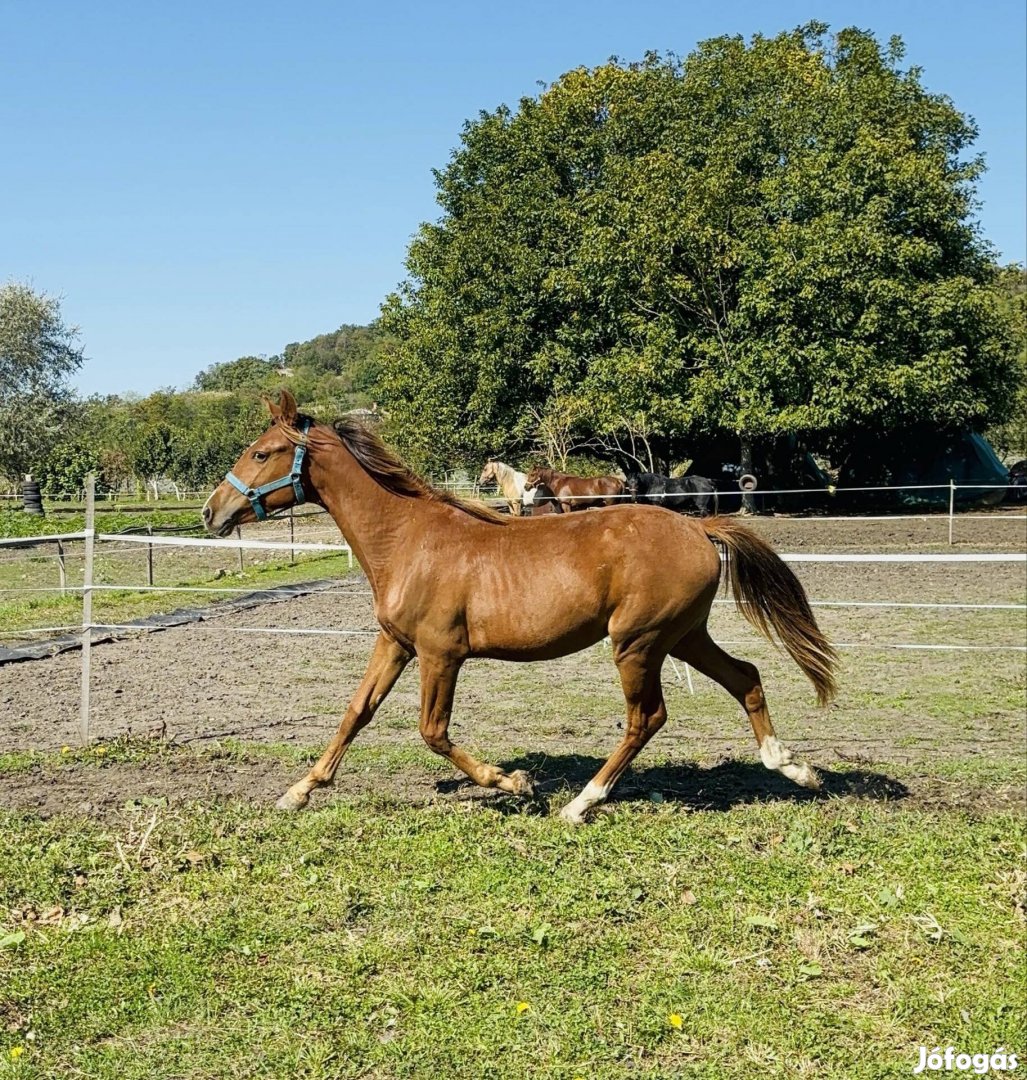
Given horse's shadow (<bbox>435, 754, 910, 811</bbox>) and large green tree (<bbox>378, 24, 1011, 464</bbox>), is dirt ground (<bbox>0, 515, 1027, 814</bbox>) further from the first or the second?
large green tree (<bbox>378, 24, 1011, 464</bbox>)

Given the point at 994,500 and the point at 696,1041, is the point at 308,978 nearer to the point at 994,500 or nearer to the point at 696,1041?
the point at 696,1041

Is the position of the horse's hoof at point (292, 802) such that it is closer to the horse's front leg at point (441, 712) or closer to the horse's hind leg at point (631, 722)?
the horse's front leg at point (441, 712)

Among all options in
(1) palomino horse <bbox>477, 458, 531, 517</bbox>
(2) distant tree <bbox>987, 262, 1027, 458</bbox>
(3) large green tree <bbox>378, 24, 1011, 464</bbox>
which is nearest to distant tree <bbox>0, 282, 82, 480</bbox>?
(3) large green tree <bbox>378, 24, 1011, 464</bbox>

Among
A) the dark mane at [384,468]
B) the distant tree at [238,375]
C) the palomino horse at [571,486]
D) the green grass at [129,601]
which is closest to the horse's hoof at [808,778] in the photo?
the dark mane at [384,468]

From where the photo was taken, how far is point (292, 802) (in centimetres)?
499

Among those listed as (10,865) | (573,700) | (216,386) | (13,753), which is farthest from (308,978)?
(216,386)

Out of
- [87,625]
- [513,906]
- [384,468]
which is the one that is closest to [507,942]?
[513,906]

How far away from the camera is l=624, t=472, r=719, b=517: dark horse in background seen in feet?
72.4

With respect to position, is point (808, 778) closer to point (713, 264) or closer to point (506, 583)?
point (506, 583)

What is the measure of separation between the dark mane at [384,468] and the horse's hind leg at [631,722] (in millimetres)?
1081

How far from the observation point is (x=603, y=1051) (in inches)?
115

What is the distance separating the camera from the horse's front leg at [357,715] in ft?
16.5

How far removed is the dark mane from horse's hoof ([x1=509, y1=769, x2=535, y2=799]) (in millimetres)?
1338

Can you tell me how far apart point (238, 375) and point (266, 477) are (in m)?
126
